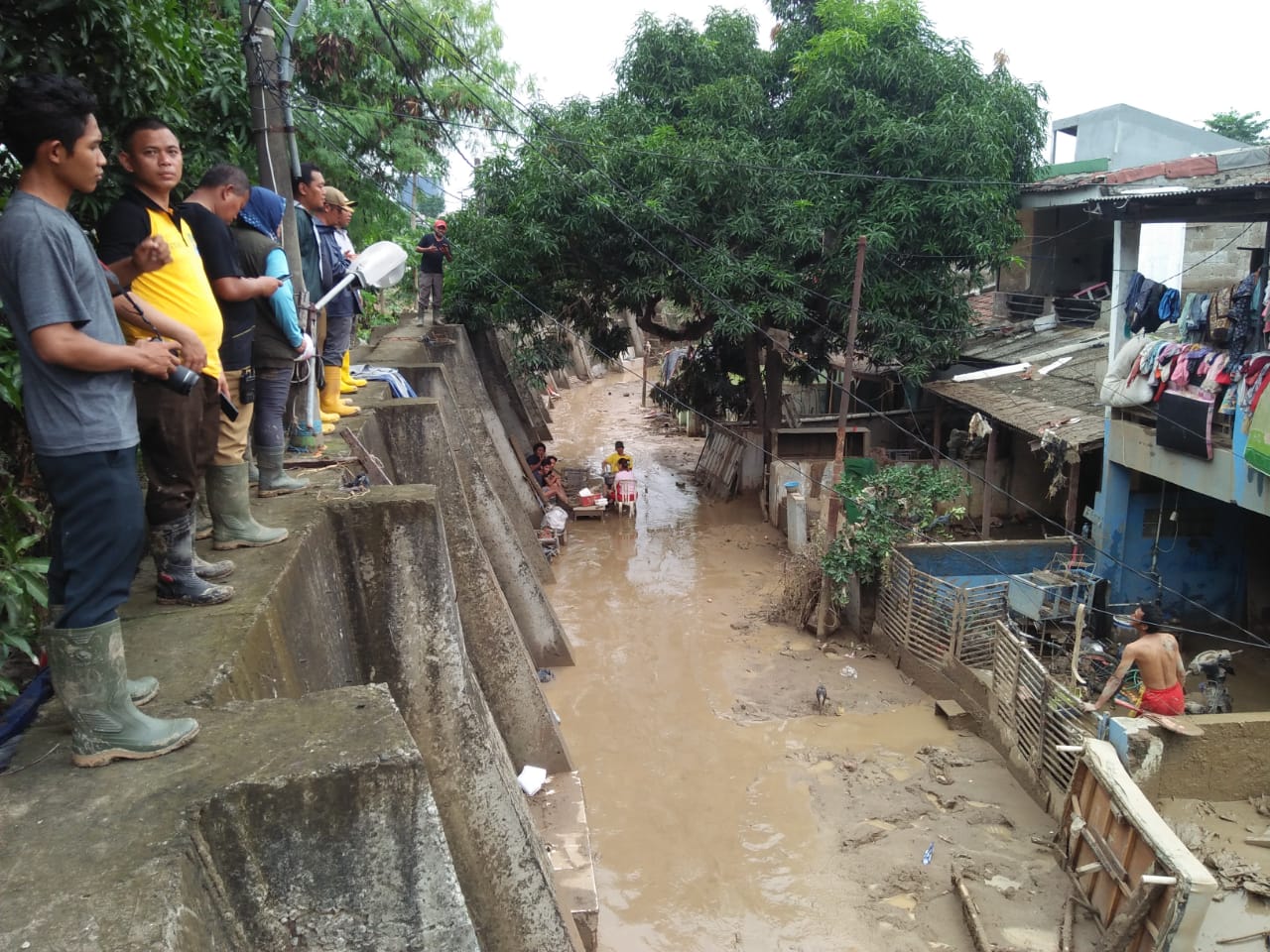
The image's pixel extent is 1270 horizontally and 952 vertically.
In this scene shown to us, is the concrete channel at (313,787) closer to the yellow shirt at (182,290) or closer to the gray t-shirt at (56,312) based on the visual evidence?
the gray t-shirt at (56,312)

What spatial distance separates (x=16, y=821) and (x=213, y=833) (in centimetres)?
51

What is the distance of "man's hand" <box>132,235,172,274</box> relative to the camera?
321cm

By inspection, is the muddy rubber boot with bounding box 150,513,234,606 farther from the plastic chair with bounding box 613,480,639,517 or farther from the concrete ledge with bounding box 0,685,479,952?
the plastic chair with bounding box 613,480,639,517

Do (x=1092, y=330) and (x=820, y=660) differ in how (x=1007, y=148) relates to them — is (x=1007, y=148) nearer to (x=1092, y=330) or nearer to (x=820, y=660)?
(x=1092, y=330)

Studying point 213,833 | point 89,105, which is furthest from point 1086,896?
point 89,105

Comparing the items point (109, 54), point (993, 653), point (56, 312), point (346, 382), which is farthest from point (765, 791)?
point (56, 312)

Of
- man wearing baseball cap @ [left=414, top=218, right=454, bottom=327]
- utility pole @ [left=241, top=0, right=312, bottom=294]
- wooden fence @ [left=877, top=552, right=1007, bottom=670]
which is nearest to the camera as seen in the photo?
utility pole @ [left=241, top=0, right=312, bottom=294]

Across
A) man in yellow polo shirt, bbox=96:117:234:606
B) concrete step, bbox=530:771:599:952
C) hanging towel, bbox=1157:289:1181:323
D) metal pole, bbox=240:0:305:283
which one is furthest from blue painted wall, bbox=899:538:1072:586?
man in yellow polo shirt, bbox=96:117:234:606

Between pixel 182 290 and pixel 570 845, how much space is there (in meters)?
5.00

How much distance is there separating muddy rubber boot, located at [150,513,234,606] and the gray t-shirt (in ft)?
3.99

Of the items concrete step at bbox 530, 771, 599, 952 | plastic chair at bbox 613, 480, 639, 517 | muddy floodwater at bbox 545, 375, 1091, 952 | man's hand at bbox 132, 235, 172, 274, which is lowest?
muddy floodwater at bbox 545, 375, 1091, 952

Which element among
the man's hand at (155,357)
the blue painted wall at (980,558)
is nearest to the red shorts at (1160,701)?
the blue painted wall at (980,558)

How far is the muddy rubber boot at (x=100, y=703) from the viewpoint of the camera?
2.58m

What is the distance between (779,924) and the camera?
7.63m
